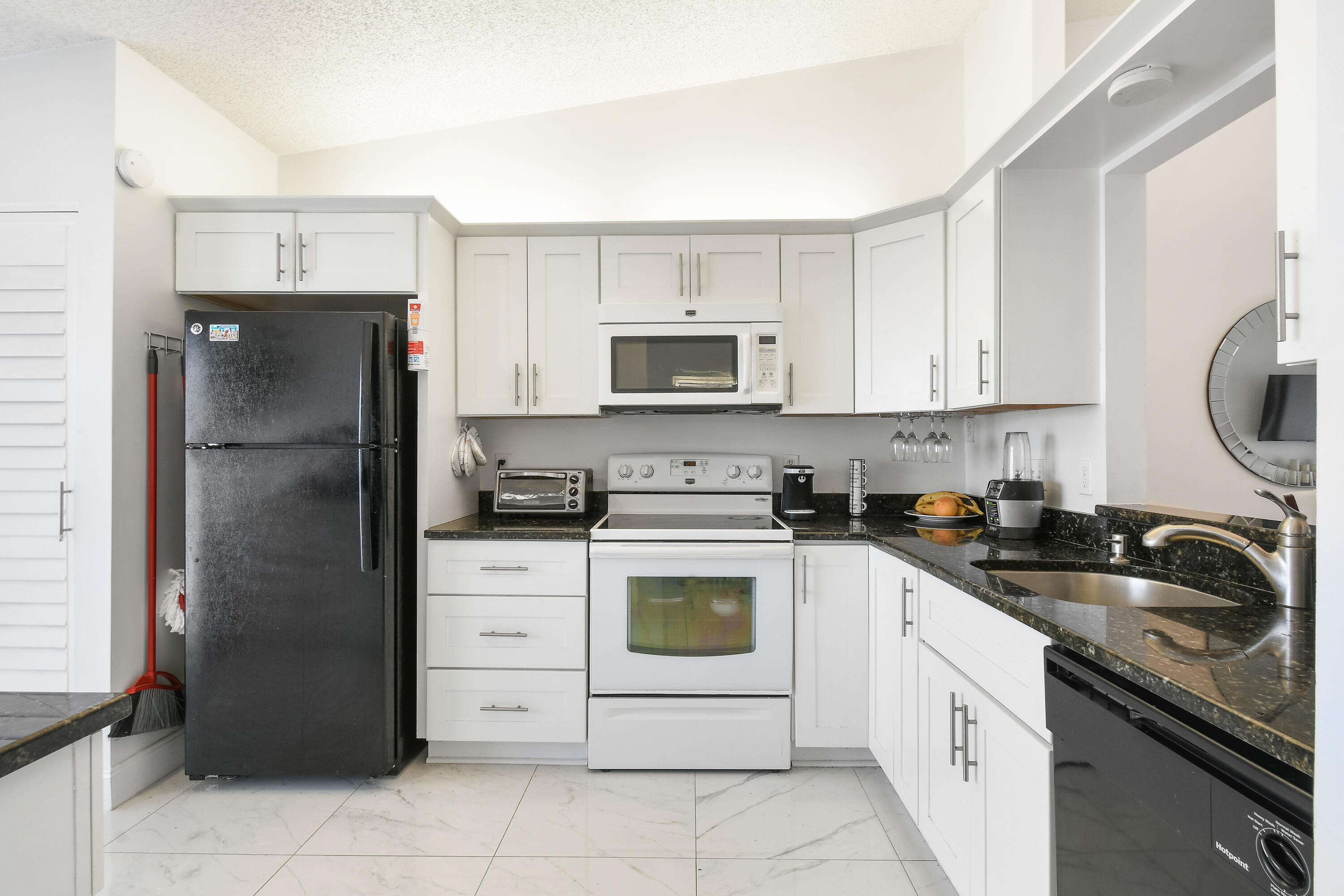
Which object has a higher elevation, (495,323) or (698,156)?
(698,156)

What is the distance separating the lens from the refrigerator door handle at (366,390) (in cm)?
221

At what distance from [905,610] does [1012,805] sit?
75cm

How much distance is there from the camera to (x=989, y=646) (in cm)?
142

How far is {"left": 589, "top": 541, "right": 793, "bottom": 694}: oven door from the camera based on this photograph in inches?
91.9

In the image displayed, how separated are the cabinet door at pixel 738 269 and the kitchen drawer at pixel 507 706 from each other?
1.58m

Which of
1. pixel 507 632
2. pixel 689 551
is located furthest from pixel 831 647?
pixel 507 632

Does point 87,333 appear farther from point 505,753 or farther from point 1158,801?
point 1158,801

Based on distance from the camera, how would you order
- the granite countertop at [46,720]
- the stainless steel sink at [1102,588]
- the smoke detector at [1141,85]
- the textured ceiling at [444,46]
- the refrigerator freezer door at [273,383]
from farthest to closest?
the refrigerator freezer door at [273,383]
the textured ceiling at [444,46]
the stainless steel sink at [1102,588]
the smoke detector at [1141,85]
the granite countertop at [46,720]

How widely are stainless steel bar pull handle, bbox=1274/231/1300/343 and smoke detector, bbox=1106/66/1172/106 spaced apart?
2.13 feet

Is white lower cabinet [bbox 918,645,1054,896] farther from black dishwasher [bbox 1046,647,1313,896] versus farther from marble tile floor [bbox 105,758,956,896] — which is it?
marble tile floor [bbox 105,758,956,896]

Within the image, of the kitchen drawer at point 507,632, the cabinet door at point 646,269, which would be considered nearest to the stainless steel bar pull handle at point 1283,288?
the cabinet door at point 646,269

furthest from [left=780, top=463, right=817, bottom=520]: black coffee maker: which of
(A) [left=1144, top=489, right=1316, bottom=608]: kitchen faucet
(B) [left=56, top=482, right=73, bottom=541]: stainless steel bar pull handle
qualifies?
(B) [left=56, top=482, right=73, bottom=541]: stainless steel bar pull handle

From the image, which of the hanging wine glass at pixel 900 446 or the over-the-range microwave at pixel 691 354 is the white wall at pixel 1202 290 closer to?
the hanging wine glass at pixel 900 446

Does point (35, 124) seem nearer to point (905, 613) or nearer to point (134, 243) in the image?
point (134, 243)
